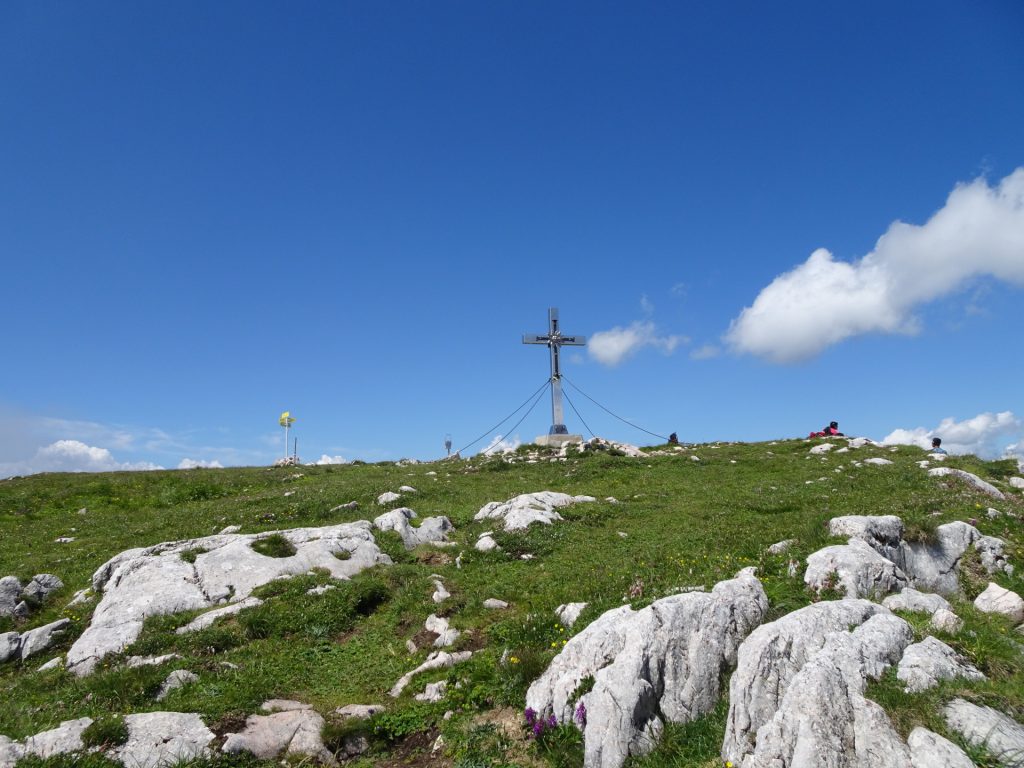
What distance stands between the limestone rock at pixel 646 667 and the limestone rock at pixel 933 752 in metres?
3.15

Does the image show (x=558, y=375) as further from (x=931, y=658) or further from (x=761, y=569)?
(x=931, y=658)

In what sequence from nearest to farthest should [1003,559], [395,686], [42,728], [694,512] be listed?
[42,728] < [395,686] < [1003,559] < [694,512]

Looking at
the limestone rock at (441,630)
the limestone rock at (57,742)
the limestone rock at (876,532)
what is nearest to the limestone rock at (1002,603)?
the limestone rock at (876,532)

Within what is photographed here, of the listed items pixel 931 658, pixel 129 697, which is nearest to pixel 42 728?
pixel 129 697

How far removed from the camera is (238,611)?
1475 cm

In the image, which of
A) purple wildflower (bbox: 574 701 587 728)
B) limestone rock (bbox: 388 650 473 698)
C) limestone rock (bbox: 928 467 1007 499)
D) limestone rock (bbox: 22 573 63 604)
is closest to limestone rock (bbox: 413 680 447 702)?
limestone rock (bbox: 388 650 473 698)

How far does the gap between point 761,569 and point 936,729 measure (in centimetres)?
643

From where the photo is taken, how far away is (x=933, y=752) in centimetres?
610

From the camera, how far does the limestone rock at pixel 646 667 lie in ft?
28.2

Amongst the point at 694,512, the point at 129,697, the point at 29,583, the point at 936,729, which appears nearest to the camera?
the point at 936,729

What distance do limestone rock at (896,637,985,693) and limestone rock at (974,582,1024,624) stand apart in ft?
14.0

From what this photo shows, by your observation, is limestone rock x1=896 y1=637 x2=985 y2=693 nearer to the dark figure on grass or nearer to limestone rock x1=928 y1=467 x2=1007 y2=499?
limestone rock x1=928 y1=467 x2=1007 y2=499

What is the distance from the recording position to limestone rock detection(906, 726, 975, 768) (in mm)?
5961

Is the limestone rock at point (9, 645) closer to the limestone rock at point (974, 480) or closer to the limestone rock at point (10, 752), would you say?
the limestone rock at point (10, 752)
